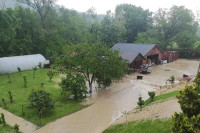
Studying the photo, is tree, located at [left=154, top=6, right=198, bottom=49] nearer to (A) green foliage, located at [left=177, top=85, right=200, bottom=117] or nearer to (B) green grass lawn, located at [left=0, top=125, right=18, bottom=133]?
(A) green foliage, located at [left=177, top=85, right=200, bottom=117]

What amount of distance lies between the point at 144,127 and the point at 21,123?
8391 mm

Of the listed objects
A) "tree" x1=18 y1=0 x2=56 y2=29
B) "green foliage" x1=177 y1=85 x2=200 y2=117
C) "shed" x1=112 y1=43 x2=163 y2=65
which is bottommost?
"green foliage" x1=177 y1=85 x2=200 y2=117

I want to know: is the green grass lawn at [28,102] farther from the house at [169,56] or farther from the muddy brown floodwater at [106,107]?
the house at [169,56]

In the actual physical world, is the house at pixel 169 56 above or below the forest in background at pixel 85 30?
below

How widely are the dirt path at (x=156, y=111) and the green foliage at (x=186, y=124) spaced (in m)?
4.28

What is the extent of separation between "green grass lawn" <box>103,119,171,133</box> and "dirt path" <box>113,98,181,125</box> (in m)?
0.83

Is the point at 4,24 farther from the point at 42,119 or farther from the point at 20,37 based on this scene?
the point at 42,119

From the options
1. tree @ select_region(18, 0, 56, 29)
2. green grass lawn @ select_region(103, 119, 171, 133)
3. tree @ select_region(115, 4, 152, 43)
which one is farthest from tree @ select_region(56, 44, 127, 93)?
tree @ select_region(115, 4, 152, 43)

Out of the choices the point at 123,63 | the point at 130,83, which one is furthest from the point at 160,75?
the point at 123,63

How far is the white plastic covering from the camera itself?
26628 mm

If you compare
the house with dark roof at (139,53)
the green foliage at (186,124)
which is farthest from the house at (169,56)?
the green foliage at (186,124)

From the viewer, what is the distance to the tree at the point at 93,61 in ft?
56.5

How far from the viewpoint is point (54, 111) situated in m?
14.4

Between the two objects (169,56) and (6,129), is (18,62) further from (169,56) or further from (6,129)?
(169,56)
